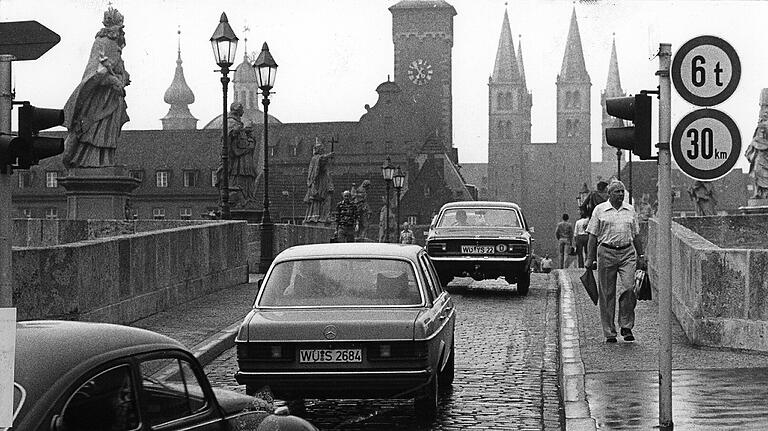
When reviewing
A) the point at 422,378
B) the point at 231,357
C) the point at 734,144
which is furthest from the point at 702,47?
the point at 231,357

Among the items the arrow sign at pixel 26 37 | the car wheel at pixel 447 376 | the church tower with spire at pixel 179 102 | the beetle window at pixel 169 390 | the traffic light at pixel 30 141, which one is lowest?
the car wheel at pixel 447 376

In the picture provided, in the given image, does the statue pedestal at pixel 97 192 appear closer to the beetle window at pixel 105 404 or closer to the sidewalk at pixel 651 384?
the sidewalk at pixel 651 384

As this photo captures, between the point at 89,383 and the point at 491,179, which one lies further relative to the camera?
the point at 491,179

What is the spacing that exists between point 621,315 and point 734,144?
6232 millimetres

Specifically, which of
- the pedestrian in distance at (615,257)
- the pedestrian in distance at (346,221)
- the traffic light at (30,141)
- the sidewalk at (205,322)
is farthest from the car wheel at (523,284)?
the traffic light at (30,141)

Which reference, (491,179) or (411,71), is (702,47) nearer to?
(411,71)

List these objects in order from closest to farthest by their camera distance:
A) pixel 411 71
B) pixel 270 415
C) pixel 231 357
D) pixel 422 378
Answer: pixel 270 415
pixel 422 378
pixel 231 357
pixel 411 71

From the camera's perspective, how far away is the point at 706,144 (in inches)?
Result: 380

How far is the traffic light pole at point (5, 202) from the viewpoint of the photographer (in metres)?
7.65

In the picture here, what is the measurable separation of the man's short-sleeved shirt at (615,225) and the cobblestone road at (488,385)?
1.41 metres

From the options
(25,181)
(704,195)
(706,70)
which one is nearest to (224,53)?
(704,195)

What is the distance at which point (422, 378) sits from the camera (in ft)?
34.4

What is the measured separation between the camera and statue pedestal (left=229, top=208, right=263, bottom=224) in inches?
1327

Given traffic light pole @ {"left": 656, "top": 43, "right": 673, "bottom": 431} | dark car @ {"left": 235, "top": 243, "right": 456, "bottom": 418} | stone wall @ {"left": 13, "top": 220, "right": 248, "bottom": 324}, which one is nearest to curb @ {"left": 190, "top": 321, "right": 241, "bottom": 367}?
stone wall @ {"left": 13, "top": 220, "right": 248, "bottom": 324}
